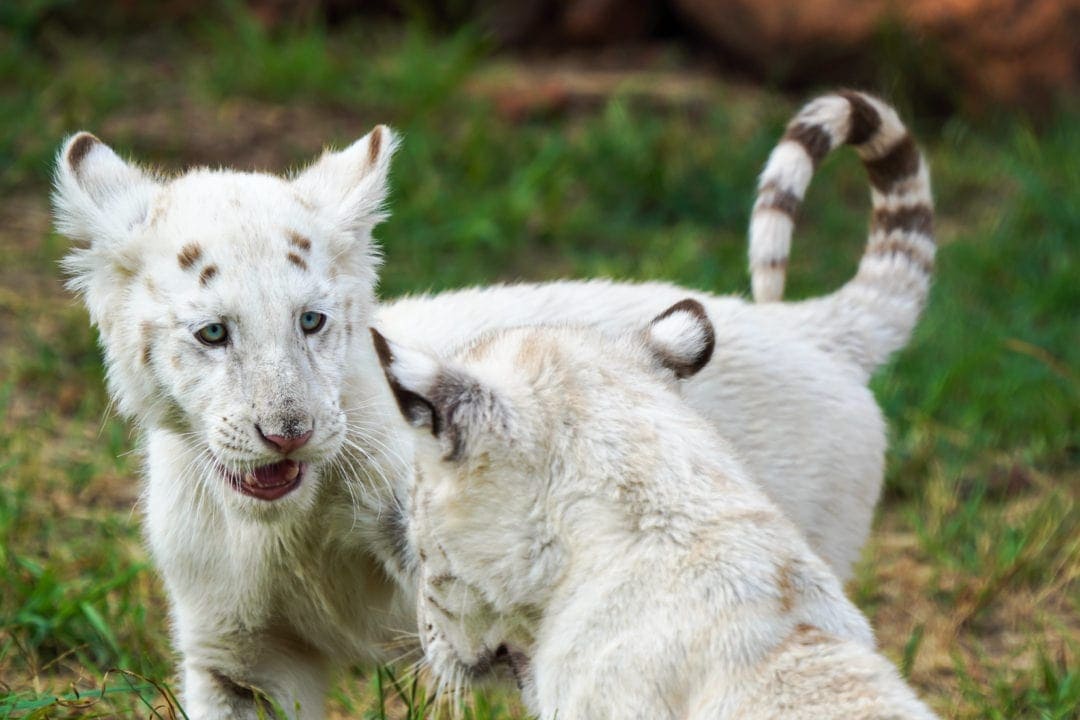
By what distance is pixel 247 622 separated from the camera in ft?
13.4

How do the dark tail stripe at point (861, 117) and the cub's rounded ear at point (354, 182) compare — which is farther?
the dark tail stripe at point (861, 117)

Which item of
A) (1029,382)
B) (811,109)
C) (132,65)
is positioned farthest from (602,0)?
(811,109)

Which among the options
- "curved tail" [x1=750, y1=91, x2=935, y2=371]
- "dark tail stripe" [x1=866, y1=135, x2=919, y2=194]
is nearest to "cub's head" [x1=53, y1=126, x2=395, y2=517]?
"curved tail" [x1=750, y1=91, x2=935, y2=371]

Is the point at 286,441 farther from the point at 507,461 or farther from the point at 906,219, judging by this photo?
the point at 906,219

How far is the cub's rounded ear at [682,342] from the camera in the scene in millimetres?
3510

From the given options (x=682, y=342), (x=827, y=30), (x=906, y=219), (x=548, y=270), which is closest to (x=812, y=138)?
(x=906, y=219)

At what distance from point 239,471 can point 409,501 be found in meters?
0.48

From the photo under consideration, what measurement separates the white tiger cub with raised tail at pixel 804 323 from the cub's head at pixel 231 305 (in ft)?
1.24

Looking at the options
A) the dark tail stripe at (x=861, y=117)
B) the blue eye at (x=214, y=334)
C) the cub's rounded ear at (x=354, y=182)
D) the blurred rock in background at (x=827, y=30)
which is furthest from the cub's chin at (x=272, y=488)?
the blurred rock in background at (x=827, y=30)

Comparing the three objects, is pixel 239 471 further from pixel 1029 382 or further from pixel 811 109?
pixel 1029 382

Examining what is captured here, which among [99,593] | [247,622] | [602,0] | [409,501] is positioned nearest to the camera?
[409,501]

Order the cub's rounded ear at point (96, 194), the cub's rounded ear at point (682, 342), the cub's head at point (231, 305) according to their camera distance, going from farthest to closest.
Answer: the cub's rounded ear at point (96, 194) → the cub's head at point (231, 305) → the cub's rounded ear at point (682, 342)

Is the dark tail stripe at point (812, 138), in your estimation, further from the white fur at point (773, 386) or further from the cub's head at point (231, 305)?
the cub's head at point (231, 305)

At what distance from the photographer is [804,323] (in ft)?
15.4
